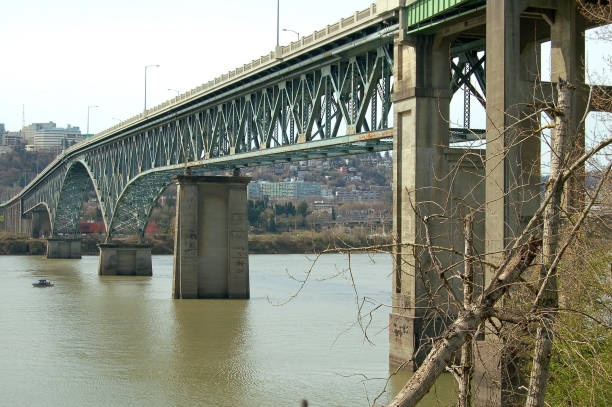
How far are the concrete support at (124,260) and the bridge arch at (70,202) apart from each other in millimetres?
29945

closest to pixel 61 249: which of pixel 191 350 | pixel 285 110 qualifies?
pixel 285 110

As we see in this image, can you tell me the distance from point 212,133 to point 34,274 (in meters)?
38.0

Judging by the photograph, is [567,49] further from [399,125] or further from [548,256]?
[548,256]

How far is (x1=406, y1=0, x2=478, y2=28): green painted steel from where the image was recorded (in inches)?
1014

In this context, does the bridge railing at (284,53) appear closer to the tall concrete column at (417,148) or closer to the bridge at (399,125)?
the bridge at (399,125)

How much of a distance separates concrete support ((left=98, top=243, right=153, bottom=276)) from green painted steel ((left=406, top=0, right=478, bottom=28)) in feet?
193

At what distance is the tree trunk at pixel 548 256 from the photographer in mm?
6910

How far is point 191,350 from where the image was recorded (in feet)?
120

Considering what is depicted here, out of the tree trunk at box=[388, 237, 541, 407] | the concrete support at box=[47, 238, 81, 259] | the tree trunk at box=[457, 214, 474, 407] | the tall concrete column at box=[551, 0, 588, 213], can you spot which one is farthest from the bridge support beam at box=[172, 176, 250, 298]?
the concrete support at box=[47, 238, 81, 259]

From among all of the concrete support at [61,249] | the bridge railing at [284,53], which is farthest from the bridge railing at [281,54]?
the concrete support at [61,249]

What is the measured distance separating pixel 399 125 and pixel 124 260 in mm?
58856

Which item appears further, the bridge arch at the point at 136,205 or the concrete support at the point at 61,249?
the concrete support at the point at 61,249

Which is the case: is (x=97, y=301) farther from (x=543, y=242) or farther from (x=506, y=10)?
(x=543, y=242)

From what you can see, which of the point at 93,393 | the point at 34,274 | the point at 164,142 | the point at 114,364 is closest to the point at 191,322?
the point at 114,364
